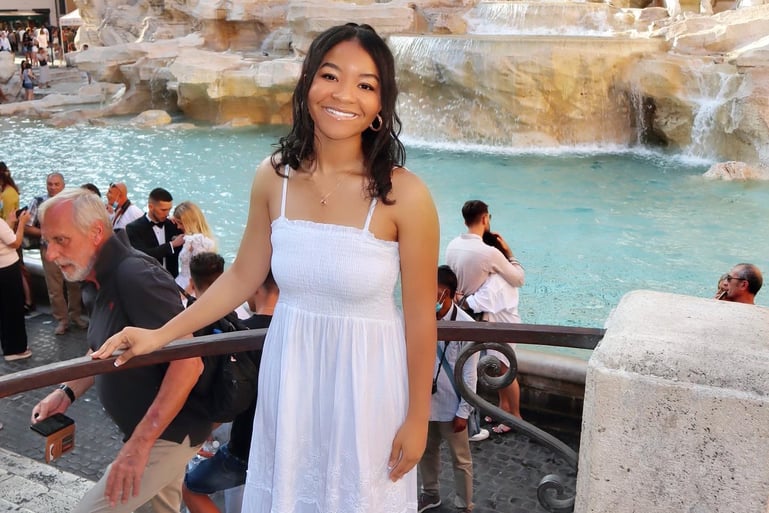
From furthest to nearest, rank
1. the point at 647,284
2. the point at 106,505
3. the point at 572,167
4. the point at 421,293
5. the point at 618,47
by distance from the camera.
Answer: the point at 618,47 → the point at 572,167 → the point at 647,284 → the point at 106,505 → the point at 421,293

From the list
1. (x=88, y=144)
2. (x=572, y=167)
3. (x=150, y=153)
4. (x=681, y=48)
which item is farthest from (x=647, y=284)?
(x=88, y=144)

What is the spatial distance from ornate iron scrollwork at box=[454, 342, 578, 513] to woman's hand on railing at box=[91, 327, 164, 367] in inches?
34.4

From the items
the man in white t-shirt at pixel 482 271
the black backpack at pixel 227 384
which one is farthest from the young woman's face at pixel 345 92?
the man in white t-shirt at pixel 482 271

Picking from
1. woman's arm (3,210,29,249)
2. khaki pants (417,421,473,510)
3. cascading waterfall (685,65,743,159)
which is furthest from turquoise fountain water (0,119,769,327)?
khaki pants (417,421,473,510)

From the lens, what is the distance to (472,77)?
14789 millimetres

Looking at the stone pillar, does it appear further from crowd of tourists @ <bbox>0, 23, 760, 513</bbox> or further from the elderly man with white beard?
the elderly man with white beard

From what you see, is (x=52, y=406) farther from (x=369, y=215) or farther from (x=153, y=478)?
(x=369, y=215)

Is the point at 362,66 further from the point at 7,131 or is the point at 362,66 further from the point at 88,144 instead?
the point at 7,131

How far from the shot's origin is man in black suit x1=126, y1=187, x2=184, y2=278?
6.02 m

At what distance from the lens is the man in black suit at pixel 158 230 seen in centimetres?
602

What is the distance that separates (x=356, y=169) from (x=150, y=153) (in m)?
13.8

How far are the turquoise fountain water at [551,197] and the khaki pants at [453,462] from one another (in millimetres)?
3345

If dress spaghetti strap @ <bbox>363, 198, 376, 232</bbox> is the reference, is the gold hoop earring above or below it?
above

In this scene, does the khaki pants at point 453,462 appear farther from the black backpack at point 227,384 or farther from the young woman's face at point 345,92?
the young woman's face at point 345,92
